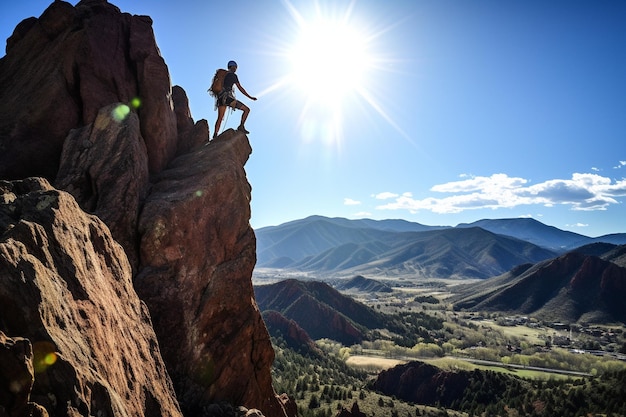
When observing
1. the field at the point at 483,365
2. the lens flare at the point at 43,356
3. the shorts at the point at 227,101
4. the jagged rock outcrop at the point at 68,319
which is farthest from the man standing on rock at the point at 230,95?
the field at the point at 483,365

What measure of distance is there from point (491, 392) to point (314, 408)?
45.8 metres

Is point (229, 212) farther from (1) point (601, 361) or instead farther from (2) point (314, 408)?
(1) point (601, 361)

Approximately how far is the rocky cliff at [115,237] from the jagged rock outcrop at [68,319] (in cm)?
3

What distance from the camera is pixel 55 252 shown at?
8836 mm

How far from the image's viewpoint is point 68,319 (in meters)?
7.87

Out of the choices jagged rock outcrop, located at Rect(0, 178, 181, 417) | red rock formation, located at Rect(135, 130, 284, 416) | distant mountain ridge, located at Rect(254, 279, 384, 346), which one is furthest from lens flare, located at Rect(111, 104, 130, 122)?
distant mountain ridge, located at Rect(254, 279, 384, 346)

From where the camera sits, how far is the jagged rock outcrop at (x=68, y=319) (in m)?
6.50

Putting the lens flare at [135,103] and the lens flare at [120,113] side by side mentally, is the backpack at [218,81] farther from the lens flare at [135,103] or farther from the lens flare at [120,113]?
the lens flare at [120,113]

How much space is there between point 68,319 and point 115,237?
8.28m

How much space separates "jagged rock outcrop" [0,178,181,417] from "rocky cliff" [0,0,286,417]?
3 cm

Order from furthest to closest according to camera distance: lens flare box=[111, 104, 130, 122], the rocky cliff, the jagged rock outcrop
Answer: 1. lens flare box=[111, 104, 130, 122]
2. the rocky cliff
3. the jagged rock outcrop

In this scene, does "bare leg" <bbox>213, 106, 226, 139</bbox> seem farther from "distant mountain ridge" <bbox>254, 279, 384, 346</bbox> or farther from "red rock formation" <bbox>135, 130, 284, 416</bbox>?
"distant mountain ridge" <bbox>254, 279, 384, 346</bbox>

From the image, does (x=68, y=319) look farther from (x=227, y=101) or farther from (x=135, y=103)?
(x=227, y=101)

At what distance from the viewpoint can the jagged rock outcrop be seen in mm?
6496
